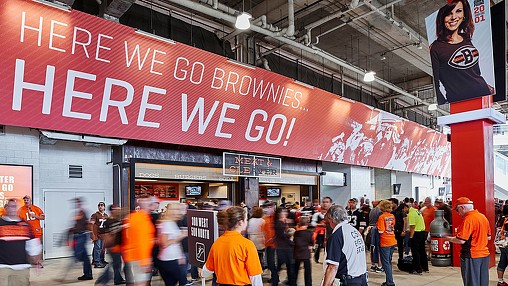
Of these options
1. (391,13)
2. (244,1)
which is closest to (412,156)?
(391,13)

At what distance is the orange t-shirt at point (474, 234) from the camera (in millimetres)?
5242

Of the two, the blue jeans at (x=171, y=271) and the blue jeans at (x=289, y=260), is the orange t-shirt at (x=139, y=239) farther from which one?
the blue jeans at (x=289, y=260)

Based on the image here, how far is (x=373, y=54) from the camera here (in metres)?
16.1

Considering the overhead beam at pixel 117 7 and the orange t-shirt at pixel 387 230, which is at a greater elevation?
the overhead beam at pixel 117 7

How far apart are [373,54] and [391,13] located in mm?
5065

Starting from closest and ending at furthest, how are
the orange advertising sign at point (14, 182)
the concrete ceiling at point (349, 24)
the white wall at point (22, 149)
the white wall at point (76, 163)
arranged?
the orange advertising sign at point (14, 182) → the white wall at point (22, 149) → the white wall at point (76, 163) → the concrete ceiling at point (349, 24)

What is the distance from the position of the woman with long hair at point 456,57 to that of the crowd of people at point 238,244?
266cm

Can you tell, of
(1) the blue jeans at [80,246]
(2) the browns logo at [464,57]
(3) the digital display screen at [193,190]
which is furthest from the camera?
(3) the digital display screen at [193,190]

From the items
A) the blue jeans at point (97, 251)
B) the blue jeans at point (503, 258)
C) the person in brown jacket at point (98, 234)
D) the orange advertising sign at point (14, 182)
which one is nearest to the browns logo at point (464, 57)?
the blue jeans at point (503, 258)

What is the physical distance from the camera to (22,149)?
893 centimetres

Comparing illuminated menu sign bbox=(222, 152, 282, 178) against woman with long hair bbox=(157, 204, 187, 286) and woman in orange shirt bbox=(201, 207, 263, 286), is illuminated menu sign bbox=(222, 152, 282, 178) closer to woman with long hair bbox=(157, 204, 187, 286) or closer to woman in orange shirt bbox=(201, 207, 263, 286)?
woman with long hair bbox=(157, 204, 187, 286)

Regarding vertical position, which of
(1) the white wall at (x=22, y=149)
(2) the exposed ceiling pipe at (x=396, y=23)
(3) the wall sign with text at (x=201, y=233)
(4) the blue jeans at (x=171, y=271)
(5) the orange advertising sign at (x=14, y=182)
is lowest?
(4) the blue jeans at (x=171, y=271)

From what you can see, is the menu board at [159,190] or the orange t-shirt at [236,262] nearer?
the orange t-shirt at [236,262]

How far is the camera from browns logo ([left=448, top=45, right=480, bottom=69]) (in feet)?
27.3
